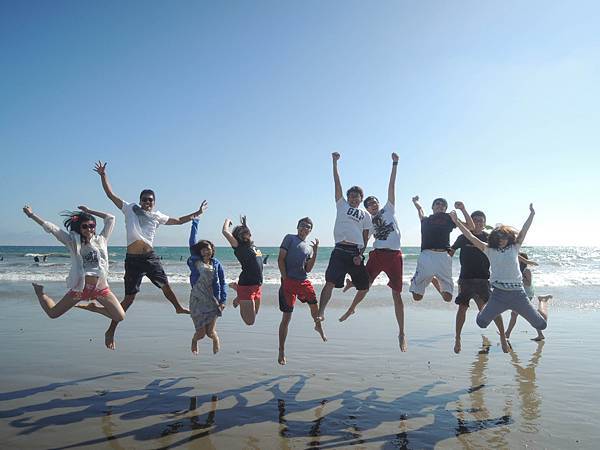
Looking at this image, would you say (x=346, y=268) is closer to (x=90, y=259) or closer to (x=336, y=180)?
(x=336, y=180)

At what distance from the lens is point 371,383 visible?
743 centimetres

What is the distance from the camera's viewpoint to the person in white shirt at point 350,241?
8.09 metres

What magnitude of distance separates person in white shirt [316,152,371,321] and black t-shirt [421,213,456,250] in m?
1.38

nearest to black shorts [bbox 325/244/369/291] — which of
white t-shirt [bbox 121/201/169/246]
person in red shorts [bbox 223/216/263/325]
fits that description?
person in red shorts [bbox 223/216/263/325]

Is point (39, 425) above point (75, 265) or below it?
below

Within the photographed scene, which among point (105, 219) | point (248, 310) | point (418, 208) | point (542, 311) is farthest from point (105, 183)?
point (542, 311)

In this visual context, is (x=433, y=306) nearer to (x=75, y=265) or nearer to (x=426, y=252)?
(x=426, y=252)

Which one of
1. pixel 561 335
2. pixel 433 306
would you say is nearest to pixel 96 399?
pixel 561 335

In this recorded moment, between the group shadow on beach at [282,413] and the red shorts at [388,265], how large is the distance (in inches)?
78.3

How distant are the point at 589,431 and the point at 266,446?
13.2 feet

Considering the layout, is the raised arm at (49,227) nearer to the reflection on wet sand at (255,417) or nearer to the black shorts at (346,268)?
the reflection on wet sand at (255,417)

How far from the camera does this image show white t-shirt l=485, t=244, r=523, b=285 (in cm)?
722

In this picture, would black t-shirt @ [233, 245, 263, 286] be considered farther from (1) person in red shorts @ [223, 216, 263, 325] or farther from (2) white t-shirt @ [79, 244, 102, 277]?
(2) white t-shirt @ [79, 244, 102, 277]

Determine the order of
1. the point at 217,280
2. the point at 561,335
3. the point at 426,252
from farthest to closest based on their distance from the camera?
1. the point at 561,335
2. the point at 426,252
3. the point at 217,280
